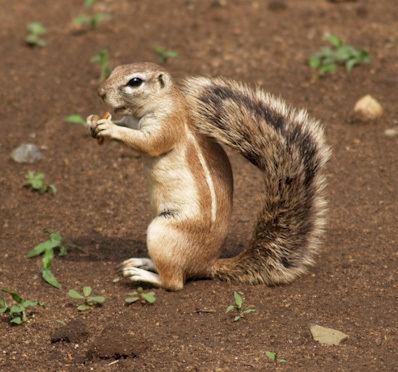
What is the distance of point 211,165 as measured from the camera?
552 centimetres

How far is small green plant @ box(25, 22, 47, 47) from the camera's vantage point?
9016 millimetres

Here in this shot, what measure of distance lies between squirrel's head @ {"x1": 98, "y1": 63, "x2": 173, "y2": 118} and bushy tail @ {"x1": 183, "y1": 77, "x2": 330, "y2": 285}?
6.3 inches

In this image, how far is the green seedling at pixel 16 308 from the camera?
17.2 ft

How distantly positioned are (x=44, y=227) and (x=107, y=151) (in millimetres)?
1201

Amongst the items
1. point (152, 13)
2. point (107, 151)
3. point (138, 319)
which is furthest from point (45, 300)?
point (152, 13)

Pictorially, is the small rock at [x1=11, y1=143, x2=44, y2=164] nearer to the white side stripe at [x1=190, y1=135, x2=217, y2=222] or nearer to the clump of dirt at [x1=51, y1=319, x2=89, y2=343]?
the white side stripe at [x1=190, y1=135, x2=217, y2=222]

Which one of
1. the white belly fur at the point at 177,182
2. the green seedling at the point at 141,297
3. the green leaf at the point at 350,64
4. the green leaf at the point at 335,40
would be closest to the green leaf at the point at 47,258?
the green seedling at the point at 141,297

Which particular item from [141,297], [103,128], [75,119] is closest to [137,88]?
[103,128]

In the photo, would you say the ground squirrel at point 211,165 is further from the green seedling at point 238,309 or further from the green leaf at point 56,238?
the green leaf at point 56,238

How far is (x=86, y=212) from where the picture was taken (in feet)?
22.0

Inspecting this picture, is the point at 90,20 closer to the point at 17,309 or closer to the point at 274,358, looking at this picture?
the point at 17,309

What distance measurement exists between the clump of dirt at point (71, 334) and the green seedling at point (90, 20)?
469 centimetres

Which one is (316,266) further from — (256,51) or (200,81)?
(256,51)

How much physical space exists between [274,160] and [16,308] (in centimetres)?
171
